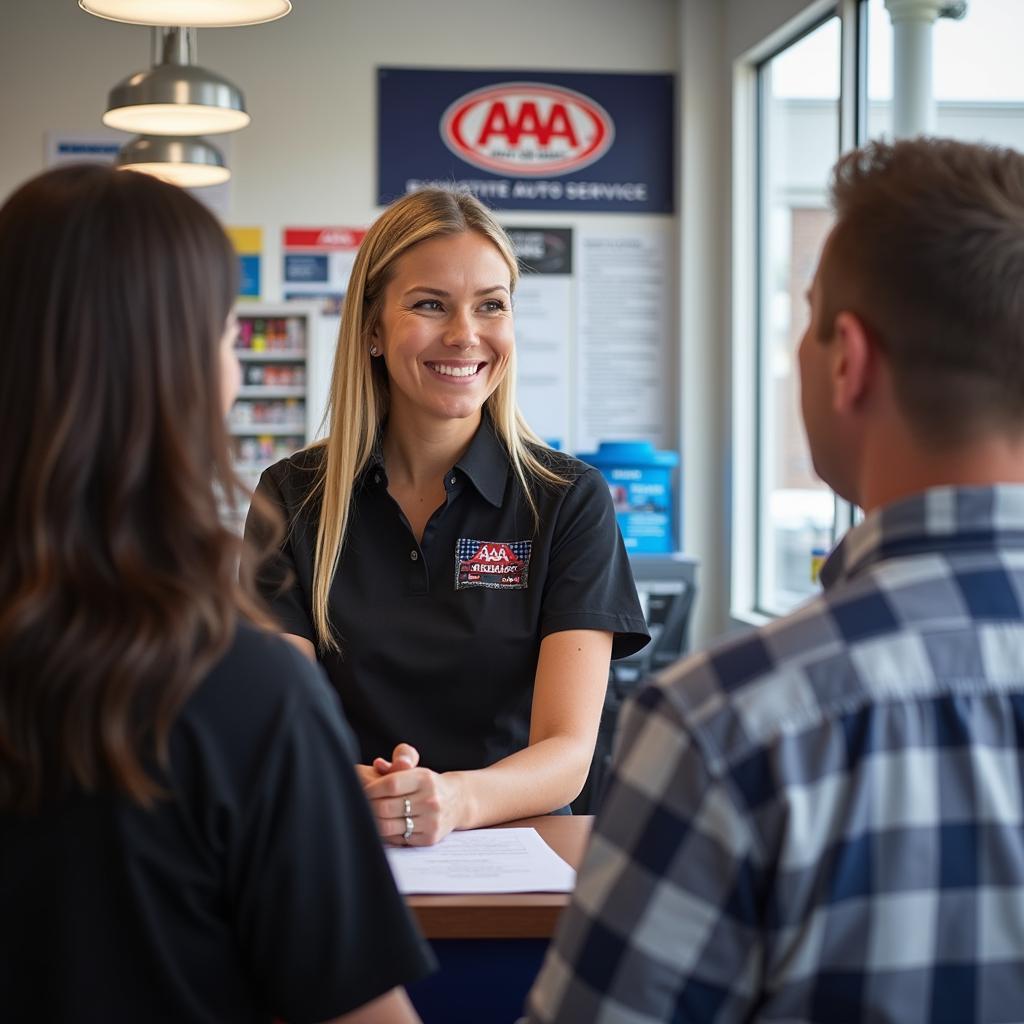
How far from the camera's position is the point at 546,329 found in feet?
19.4

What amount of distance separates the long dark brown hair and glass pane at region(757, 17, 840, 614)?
402 centimetres

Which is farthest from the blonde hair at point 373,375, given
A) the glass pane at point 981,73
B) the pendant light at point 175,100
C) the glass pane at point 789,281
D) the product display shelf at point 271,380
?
the product display shelf at point 271,380

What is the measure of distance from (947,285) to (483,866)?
93 cm

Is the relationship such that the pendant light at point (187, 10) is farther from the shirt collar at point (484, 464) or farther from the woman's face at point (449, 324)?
the shirt collar at point (484, 464)

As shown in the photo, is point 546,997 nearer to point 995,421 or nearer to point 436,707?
point 995,421

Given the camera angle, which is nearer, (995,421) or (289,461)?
(995,421)

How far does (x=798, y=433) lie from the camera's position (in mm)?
5281

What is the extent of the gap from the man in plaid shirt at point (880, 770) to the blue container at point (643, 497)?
414 cm

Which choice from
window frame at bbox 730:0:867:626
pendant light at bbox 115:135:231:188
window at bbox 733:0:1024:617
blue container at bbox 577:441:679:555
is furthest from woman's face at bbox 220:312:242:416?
window frame at bbox 730:0:867:626

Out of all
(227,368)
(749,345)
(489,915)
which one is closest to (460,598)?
(489,915)

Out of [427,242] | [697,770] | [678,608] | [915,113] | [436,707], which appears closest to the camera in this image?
[697,770]

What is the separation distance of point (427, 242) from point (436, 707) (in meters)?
0.73

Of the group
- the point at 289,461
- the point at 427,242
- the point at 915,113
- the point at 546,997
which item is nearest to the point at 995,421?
the point at 546,997

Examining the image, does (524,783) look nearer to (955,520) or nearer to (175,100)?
(955,520)
